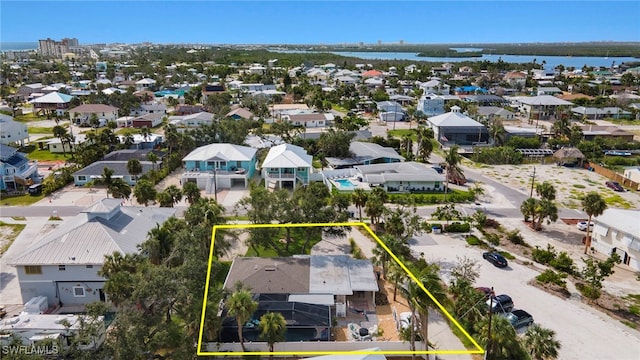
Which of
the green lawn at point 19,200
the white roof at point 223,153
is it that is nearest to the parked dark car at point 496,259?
the white roof at point 223,153

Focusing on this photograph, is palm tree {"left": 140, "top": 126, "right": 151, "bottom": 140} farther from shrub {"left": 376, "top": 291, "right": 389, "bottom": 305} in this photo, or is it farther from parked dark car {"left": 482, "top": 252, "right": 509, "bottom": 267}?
parked dark car {"left": 482, "top": 252, "right": 509, "bottom": 267}

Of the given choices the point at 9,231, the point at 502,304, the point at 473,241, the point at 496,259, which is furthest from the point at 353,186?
the point at 9,231

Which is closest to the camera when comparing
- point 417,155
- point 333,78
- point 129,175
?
point 129,175

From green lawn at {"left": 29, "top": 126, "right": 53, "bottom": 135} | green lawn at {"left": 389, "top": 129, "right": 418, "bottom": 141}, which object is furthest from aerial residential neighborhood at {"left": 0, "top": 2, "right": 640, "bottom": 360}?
green lawn at {"left": 389, "top": 129, "right": 418, "bottom": 141}

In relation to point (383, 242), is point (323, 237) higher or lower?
lower

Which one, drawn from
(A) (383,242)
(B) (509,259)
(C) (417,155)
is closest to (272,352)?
(A) (383,242)

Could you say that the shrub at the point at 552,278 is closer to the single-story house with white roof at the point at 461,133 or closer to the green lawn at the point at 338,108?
the single-story house with white roof at the point at 461,133

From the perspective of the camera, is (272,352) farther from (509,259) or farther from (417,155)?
(417,155)
